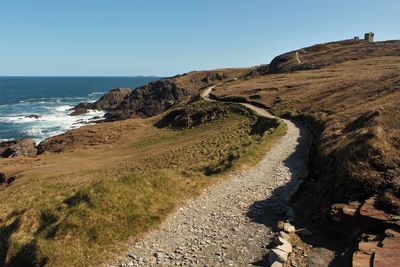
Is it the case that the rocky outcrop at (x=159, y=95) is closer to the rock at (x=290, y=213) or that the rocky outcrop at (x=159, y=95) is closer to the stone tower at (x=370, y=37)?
the stone tower at (x=370, y=37)

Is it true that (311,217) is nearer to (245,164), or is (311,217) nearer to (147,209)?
(147,209)

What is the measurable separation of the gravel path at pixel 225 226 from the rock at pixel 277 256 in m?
0.31

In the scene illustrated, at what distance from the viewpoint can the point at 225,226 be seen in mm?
16031

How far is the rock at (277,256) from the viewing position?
41.3 ft

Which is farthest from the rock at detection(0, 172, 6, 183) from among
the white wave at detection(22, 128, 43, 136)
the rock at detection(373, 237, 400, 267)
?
the rock at detection(373, 237, 400, 267)

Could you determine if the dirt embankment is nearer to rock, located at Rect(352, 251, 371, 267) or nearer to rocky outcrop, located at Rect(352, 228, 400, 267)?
rocky outcrop, located at Rect(352, 228, 400, 267)

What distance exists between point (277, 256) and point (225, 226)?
3638 millimetres

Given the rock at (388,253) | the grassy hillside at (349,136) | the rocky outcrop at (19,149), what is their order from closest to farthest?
1. the rock at (388,253)
2. the grassy hillside at (349,136)
3. the rocky outcrop at (19,149)

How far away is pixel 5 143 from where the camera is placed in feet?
210

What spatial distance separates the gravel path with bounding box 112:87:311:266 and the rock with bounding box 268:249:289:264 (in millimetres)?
312

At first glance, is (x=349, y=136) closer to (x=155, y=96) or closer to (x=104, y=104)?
(x=155, y=96)

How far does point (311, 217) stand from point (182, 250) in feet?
16.7

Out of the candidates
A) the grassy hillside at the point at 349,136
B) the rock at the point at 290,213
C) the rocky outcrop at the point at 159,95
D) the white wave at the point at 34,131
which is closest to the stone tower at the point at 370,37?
the rocky outcrop at the point at 159,95

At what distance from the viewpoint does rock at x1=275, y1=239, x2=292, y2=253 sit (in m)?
13.1
